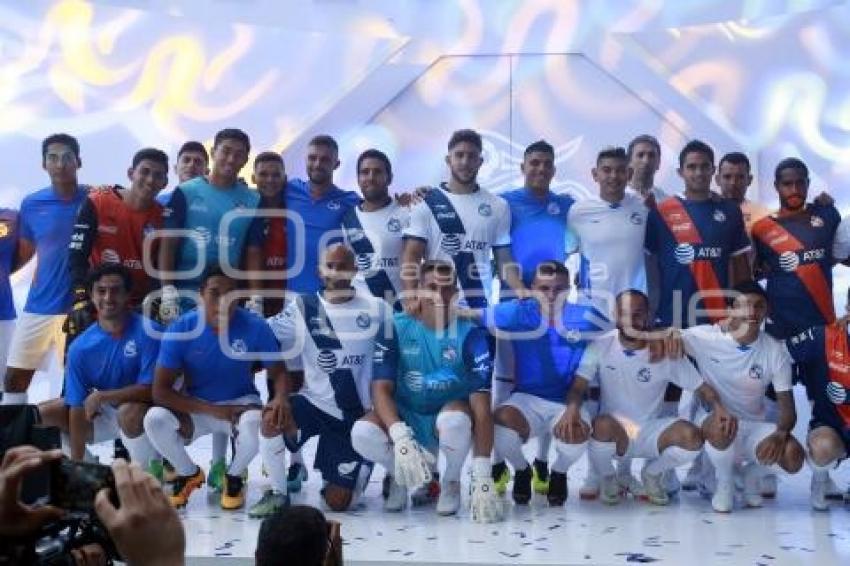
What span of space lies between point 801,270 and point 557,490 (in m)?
1.39

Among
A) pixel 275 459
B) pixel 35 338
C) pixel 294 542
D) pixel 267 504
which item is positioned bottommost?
pixel 267 504

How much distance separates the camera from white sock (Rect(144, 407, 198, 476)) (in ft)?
12.2

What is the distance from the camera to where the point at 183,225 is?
4.21 metres

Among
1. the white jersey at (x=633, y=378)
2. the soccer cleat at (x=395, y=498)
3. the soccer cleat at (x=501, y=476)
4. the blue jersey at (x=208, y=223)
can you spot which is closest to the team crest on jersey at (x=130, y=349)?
the blue jersey at (x=208, y=223)

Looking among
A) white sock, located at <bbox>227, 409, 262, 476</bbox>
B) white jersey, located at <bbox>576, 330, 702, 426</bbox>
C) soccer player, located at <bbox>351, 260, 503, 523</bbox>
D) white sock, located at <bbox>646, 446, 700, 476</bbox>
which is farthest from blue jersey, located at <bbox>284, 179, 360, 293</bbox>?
white sock, located at <bbox>646, 446, 700, 476</bbox>

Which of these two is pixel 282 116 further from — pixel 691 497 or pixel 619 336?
pixel 691 497

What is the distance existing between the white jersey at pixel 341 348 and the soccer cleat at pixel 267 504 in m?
0.36

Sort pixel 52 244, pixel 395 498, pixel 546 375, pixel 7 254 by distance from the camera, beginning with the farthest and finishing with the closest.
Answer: pixel 7 254, pixel 52 244, pixel 546 375, pixel 395 498

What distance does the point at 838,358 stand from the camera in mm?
3762

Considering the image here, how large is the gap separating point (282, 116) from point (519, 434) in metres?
3.47

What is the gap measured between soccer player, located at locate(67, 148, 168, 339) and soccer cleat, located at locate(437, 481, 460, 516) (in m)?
1.52

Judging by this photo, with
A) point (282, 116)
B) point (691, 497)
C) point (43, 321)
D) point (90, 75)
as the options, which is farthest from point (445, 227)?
point (90, 75)

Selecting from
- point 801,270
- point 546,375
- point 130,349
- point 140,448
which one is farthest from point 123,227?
point 801,270

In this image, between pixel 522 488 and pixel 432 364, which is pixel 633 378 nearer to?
pixel 522 488
